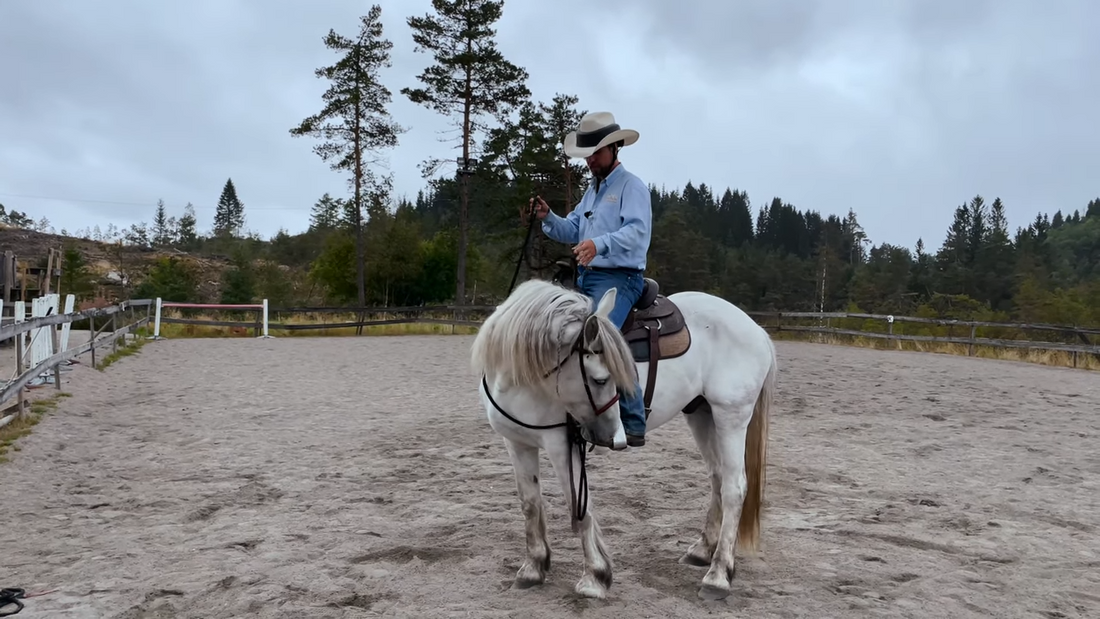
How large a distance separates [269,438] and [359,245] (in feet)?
68.0

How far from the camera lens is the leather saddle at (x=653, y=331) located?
3.45 meters

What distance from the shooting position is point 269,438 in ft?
22.0

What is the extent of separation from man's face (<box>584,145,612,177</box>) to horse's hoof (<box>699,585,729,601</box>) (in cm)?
204

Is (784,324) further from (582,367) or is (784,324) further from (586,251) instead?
(582,367)

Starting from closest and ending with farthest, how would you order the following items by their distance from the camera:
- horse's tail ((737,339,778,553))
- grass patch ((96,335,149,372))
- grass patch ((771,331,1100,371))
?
horse's tail ((737,339,778,553))
grass patch ((96,335,149,372))
grass patch ((771,331,1100,371))

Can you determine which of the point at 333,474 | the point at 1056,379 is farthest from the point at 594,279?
the point at 1056,379

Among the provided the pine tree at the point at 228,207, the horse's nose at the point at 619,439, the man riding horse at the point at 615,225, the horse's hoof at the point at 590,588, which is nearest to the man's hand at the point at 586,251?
the man riding horse at the point at 615,225

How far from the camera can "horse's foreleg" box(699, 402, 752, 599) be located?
331 cm

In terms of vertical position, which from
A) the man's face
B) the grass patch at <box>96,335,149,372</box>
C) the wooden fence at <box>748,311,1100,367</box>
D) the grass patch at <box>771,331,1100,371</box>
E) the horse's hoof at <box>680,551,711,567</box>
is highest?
the man's face

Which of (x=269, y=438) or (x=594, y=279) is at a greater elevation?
(x=594, y=279)

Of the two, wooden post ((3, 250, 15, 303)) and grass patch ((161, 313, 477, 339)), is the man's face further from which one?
grass patch ((161, 313, 477, 339))

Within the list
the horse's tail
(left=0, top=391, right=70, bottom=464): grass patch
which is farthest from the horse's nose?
(left=0, top=391, right=70, bottom=464): grass patch

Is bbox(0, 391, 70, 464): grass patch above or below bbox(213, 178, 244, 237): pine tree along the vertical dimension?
below

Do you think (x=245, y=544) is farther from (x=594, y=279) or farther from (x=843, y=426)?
(x=843, y=426)
